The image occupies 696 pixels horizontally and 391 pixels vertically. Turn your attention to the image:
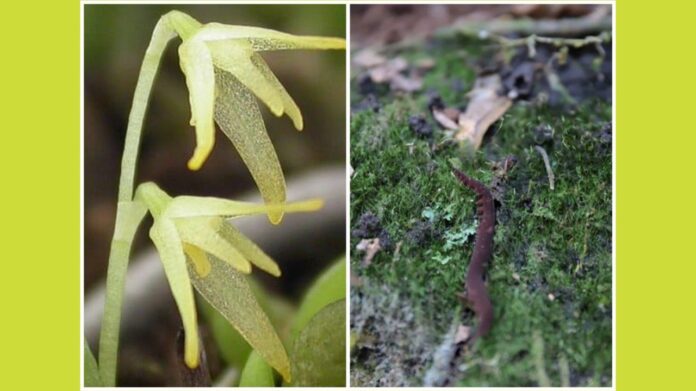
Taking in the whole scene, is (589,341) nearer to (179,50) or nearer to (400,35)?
(400,35)

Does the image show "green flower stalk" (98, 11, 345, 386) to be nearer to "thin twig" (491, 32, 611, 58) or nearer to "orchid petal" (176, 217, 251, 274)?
"orchid petal" (176, 217, 251, 274)

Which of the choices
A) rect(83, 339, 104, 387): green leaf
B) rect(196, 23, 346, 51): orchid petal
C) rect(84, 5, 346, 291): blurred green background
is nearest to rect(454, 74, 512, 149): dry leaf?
rect(84, 5, 346, 291): blurred green background

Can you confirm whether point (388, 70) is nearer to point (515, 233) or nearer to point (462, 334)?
point (515, 233)

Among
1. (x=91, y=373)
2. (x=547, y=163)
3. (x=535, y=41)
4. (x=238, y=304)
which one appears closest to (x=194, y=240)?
(x=238, y=304)

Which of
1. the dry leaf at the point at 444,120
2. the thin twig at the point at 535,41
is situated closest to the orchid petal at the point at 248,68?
the dry leaf at the point at 444,120

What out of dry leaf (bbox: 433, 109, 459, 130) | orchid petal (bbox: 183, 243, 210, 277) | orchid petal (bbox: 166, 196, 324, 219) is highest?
dry leaf (bbox: 433, 109, 459, 130)

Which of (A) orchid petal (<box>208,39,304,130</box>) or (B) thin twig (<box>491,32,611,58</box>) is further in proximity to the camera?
(B) thin twig (<box>491,32,611,58</box>)
